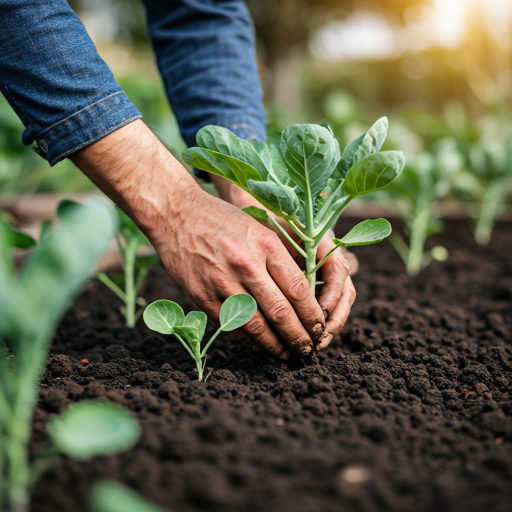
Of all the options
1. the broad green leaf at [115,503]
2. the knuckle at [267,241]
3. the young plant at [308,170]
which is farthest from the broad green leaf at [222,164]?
the broad green leaf at [115,503]

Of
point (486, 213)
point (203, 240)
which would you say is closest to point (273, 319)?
point (203, 240)

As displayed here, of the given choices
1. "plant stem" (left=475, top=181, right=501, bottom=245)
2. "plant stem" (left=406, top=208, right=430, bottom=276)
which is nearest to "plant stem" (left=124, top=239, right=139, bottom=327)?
"plant stem" (left=406, top=208, right=430, bottom=276)

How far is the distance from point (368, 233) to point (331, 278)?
0.18 meters

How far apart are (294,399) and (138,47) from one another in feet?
35.8

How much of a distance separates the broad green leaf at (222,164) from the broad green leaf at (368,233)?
25 centimetres

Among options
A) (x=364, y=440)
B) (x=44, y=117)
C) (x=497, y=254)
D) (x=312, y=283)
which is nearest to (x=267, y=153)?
(x=312, y=283)

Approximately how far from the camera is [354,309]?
1755 millimetres

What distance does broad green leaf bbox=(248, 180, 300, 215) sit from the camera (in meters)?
0.99

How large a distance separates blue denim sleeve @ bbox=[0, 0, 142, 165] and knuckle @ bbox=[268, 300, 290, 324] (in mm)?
550

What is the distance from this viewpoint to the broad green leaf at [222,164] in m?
1.04

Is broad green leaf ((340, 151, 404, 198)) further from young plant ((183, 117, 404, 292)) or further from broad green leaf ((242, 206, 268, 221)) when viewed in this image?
broad green leaf ((242, 206, 268, 221))

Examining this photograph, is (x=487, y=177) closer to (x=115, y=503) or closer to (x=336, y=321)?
(x=336, y=321)

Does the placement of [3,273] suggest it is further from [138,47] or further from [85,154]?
[138,47]

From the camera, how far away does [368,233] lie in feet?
3.59
